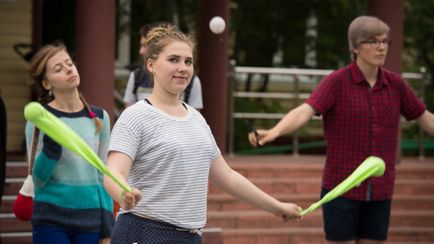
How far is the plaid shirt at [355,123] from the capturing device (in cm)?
632

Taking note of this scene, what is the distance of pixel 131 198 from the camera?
407 centimetres

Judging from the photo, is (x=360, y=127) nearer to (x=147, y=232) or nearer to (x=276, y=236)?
(x=147, y=232)

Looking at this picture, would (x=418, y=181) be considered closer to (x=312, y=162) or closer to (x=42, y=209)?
(x=312, y=162)

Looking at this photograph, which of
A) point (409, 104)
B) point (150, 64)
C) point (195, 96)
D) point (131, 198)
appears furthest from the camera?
point (195, 96)

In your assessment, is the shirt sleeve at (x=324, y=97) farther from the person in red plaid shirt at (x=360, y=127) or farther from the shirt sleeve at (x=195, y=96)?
the shirt sleeve at (x=195, y=96)

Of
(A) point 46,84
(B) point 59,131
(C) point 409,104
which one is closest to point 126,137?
(B) point 59,131

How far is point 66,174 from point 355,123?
1885 mm

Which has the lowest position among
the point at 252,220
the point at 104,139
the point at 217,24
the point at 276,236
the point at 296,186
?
the point at 276,236

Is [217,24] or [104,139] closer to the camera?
[104,139]

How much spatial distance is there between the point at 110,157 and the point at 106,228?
57.3 inches

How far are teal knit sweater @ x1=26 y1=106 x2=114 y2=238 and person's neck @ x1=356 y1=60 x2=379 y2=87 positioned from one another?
1.77 metres

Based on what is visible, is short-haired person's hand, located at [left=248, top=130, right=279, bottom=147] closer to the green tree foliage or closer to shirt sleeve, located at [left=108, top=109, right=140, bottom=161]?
shirt sleeve, located at [left=108, top=109, right=140, bottom=161]

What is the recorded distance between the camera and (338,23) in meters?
17.6

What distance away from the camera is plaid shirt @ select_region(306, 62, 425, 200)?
20.7 ft
